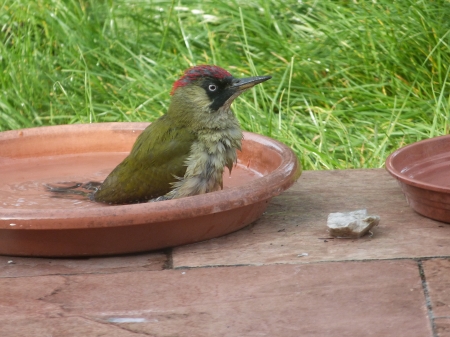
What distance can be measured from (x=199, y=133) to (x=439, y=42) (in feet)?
7.39

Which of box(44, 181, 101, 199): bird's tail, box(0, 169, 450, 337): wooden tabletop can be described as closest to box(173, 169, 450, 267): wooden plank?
box(0, 169, 450, 337): wooden tabletop

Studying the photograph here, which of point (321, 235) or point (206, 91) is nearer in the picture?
point (321, 235)

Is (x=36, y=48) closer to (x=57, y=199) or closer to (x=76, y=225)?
(x=57, y=199)

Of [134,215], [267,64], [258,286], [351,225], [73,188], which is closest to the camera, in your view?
[258,286]

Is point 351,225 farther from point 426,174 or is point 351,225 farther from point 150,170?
point 150,170

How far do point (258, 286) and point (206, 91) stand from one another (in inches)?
62.3

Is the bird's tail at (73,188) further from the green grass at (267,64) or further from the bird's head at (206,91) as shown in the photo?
the green grass at (267,64)

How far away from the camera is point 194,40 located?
21.2ft

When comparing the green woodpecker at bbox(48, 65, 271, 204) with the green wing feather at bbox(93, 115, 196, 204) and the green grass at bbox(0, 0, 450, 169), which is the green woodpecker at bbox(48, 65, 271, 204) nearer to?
the green wing feather at bbox(93, 115, 196, 204)

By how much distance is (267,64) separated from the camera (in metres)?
6.04

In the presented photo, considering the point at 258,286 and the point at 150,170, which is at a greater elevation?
the point at 150,170

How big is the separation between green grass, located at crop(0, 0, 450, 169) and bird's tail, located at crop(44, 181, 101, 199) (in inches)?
54.5

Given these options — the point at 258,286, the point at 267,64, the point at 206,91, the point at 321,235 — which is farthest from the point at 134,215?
the point at 267,64

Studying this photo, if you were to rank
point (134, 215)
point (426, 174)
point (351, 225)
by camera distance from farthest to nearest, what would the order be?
1. point (426, 174)
2. point (351, 225)
3. point (134, 215)
